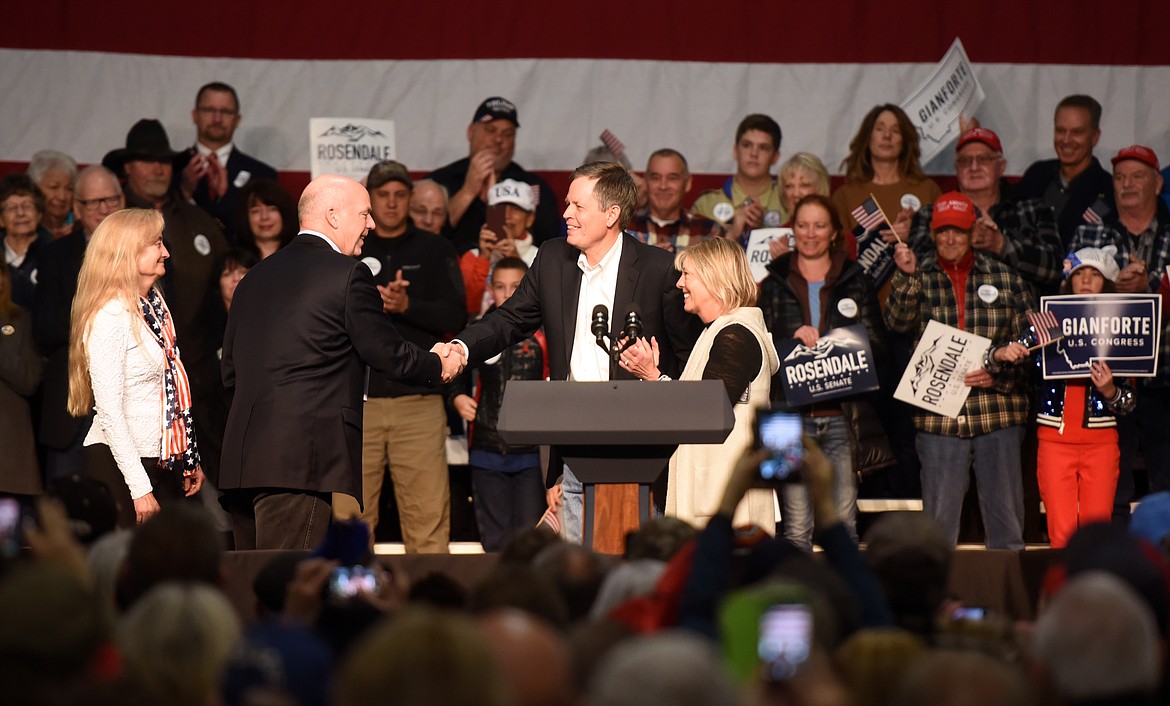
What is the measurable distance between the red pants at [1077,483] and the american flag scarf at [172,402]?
3.58m

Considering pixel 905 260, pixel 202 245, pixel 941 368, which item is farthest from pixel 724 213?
pixel 202 245

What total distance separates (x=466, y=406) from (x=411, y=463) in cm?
40

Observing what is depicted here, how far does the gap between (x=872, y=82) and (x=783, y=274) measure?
1919mm

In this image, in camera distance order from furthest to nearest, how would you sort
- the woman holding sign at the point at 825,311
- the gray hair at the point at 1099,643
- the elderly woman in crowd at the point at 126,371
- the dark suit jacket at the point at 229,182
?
the dark suit jacket at the point at 229,182
the woman holding sign at the point at 825,311
the elderly woman in crowd at the point at 126,371
the gray hair at the point at 1099,643

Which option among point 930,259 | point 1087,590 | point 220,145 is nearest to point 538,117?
point 220,145

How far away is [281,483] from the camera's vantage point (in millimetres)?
4875

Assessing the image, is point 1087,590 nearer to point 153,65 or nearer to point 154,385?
point 154,385

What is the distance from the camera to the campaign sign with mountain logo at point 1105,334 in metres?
6.34

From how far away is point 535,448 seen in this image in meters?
6.70

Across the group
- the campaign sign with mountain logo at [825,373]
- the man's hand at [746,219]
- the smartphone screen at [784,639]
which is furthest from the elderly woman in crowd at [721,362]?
the smartphone screen at [784,639]

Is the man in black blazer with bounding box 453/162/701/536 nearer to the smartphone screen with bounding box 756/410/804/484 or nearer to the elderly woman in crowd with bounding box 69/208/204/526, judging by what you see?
the elderly woman in crowd with bounding box 69/208/204/526

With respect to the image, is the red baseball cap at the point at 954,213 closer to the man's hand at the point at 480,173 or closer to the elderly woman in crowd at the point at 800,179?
the elderly woman in crowd at the point at 800,179

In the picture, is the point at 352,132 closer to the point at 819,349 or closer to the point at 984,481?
the point at 819,349

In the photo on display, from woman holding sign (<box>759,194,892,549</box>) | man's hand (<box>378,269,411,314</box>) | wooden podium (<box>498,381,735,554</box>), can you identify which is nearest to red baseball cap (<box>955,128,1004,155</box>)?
woman holding sign (<box>759,194,892,549</box>)
